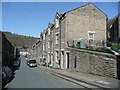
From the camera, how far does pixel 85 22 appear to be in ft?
80.2

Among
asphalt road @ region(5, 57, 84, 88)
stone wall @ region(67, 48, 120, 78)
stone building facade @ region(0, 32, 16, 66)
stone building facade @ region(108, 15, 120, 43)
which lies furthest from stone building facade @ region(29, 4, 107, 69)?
stone building facade @ region(0, 32, 16, 66)

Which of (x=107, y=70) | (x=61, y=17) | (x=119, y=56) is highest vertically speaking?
(x=61, y=17)

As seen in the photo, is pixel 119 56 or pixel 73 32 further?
pixel 73 32

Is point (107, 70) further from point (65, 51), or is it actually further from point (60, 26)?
point (60, 26)

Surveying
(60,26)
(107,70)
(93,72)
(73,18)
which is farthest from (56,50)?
(107,70)

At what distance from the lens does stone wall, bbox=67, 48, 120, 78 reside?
11.9 m

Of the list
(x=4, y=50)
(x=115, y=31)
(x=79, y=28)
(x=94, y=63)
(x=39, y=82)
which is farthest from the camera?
(x=115, y=31)

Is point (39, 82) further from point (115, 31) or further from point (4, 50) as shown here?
point (115, 31)

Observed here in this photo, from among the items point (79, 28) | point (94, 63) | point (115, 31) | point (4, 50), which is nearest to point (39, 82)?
point (94, 63)

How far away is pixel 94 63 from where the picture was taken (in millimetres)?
14531

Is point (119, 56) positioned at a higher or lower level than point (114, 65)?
higher

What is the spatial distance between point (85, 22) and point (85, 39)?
114 inches

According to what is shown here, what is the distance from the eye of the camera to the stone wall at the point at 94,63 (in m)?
11.9

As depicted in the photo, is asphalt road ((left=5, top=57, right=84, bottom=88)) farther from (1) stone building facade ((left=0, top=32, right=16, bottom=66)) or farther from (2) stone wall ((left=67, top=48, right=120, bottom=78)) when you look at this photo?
(1) stone building facade ((left=0, top=32, right=16, bottom=66))
